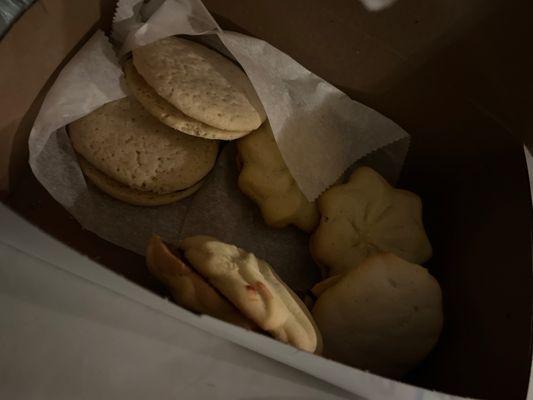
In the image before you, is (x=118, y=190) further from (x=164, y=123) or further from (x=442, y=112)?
(x=442, y=112)

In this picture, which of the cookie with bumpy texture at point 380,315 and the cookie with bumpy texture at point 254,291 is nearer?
the cookie with bumpy texture at point 254,291

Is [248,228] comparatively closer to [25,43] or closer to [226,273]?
[226,273]

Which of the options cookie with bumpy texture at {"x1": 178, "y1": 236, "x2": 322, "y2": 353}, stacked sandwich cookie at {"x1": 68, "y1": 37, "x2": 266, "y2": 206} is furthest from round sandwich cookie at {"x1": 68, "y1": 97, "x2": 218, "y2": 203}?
cookie with bumpy texture at {"x1": 178, "y1": 236, "x2": 322, "y2": 353}

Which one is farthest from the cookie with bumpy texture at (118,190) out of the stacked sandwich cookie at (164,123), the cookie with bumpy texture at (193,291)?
the cookie with bumpy texture at (193,291)

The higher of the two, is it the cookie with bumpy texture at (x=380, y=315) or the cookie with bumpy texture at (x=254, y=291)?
the cookie with bumpy texture at (x=254, y=291)

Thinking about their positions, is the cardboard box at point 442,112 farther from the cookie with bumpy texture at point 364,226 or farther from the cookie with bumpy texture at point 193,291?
the cookie with bumpy texture at point 193,291

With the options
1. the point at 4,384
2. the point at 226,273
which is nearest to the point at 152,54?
the point at 226,273

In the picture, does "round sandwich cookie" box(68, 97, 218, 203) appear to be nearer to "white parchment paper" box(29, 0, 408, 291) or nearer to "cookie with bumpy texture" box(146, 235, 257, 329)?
"white parchment paper" box(29, 0, 408, 291)
